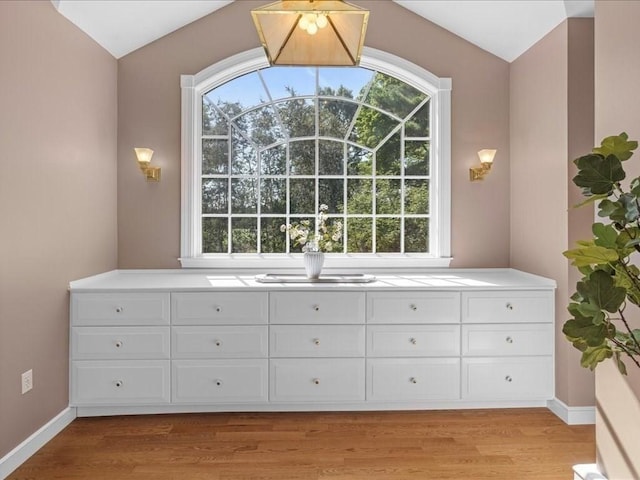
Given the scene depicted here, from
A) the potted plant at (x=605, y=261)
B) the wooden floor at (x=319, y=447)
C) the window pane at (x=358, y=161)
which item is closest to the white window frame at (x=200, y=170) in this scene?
the window pane at (x=358, y=161)

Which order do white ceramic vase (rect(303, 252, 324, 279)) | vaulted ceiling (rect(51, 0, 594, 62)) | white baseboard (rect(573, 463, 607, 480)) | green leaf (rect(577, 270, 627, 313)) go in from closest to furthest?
green leaf (rect(577, 270, 627, 313)), white baseboard (rect(573, 463, 607, 480)), vaulted ceiling (rect(51, 0, 594, 62)), white ceramic vase (rect(303, 252, 324, 279))

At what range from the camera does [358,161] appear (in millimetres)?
4066

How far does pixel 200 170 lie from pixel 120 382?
5.63 ft

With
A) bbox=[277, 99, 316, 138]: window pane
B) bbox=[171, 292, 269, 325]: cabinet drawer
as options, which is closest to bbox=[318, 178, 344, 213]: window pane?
bbox=[277, 99, 316, 138]: window pane

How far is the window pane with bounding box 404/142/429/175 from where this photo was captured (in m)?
4.06

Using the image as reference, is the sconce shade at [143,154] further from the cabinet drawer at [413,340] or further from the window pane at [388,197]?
the cabinet drawer at [413,340]

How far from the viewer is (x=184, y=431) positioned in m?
3.04

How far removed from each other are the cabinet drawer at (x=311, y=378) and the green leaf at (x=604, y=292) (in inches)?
83.1

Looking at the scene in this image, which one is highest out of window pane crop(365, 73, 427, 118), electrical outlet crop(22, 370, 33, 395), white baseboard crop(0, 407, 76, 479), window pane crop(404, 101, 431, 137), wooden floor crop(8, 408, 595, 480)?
window pane crop(365, 73, 427, 118)

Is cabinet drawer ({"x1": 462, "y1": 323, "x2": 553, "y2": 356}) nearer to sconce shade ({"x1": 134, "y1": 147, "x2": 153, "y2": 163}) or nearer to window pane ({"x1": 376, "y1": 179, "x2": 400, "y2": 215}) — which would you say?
window pane ({"x1": 376, "y1": 179, "x2": 400, "y2": 215})

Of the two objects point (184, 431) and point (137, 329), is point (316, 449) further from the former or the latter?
point (137, 329)

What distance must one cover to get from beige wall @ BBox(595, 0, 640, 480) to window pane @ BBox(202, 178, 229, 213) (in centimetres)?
275

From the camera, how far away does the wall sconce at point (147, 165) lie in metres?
3.71

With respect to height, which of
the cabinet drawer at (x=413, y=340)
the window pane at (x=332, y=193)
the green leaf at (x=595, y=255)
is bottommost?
the cabinet drawer at (x=413, y=340)
